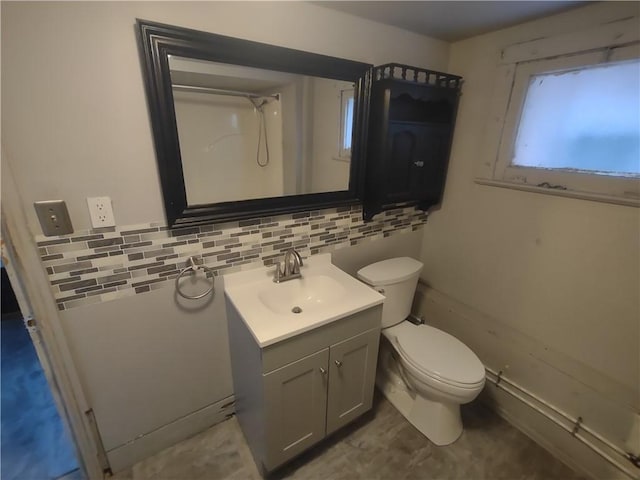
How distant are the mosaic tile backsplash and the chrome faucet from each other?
5 cm

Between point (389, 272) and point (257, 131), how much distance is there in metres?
0.98

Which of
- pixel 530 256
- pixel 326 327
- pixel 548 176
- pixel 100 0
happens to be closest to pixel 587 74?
pixel 548 176

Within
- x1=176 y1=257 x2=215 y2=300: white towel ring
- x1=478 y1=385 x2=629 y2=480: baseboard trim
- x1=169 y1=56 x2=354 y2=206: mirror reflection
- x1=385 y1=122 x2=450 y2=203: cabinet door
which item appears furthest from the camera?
x1=385 y1=122 x2=450 y2=203: cabinet door

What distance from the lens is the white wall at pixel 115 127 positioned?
0.84 meters

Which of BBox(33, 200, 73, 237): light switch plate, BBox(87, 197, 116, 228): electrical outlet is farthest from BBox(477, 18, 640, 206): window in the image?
BBox(33, 200, 73, 237): light switch plate

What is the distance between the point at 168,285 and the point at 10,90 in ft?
2.48

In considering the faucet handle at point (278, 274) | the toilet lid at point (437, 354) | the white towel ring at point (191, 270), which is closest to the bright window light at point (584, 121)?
the toilet lid at point (437, 354)

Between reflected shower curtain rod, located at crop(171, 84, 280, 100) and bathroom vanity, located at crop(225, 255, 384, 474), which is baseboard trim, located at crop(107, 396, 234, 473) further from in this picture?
reflected shower curtain rod, located at crop(171, 84, 280, 100)

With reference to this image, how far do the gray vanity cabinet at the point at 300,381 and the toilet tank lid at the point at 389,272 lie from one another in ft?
0.84

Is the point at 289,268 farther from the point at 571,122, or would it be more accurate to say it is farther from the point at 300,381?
the point at 571,122

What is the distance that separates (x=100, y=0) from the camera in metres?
0.87

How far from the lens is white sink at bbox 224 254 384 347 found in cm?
109

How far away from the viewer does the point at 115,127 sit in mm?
964

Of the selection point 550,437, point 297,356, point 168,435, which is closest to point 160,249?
point 297,356
